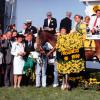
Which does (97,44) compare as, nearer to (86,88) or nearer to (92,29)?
(92,29)

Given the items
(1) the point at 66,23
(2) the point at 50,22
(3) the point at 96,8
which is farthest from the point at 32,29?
(3) the point at 96,8

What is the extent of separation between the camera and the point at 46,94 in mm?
13891

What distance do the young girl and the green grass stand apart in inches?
19.0

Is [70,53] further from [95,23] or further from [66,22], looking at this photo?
[66,22]

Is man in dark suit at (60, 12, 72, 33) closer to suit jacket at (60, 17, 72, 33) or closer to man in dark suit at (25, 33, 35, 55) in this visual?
suit jacket at (60, 17, 72, 33)

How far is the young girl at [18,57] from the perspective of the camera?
15.1 metres

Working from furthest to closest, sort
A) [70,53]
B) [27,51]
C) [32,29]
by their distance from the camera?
[32,29], [27,51], [70,53]

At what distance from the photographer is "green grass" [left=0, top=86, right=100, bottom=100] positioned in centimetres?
1332

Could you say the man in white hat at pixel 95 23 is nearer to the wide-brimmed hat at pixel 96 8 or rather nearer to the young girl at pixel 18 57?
the wide-brimmed hat at pixel 96 8

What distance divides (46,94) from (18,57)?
1.86 meters

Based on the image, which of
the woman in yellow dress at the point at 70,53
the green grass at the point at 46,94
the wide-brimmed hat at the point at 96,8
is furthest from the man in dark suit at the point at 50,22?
the green grass at the point at 46,94

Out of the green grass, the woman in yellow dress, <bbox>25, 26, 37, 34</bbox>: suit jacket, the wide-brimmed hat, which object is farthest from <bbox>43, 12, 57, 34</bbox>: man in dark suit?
the green grass

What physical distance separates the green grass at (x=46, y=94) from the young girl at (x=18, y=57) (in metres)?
0.48

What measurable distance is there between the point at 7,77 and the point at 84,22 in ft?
10.1
